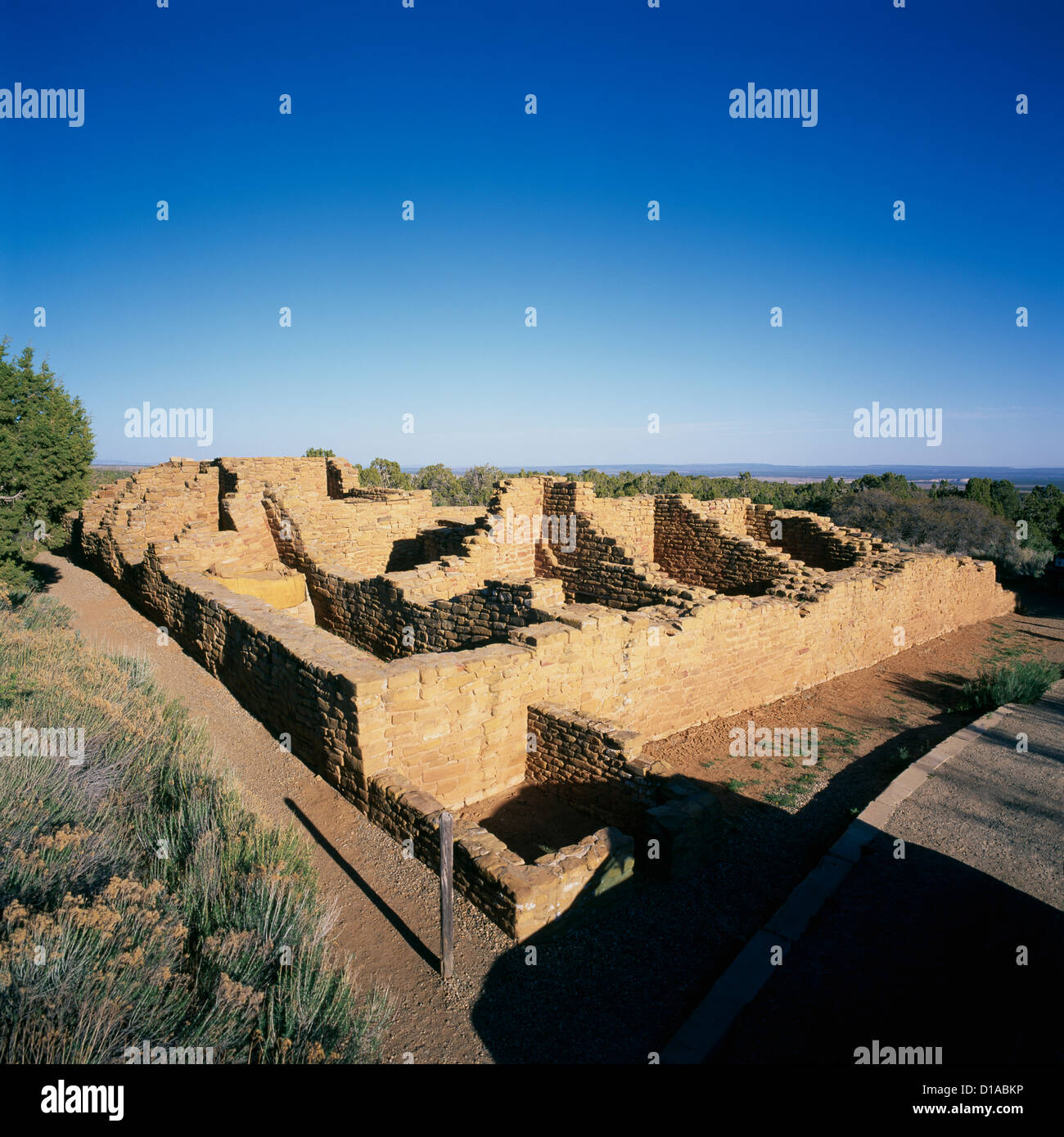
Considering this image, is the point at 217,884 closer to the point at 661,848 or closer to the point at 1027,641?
the point at 661,848

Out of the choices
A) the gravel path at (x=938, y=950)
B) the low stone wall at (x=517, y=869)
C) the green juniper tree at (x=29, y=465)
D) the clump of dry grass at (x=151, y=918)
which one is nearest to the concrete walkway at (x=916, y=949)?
the gravel path at (x=938, y=950)

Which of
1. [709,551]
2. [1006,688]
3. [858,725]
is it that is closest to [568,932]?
[858,725]

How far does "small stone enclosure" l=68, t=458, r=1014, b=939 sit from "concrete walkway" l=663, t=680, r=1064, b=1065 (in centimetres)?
120

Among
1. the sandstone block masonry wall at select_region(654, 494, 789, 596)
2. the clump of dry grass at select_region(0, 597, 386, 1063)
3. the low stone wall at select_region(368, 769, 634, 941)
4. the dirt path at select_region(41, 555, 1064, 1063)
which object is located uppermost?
the sandstone block masonry wall at select_region(654, 494, 789, 596)

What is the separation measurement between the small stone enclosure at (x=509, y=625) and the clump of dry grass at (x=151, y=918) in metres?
1.39

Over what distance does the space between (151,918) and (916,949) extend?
496cm

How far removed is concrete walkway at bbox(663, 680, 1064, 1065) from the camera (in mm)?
3836

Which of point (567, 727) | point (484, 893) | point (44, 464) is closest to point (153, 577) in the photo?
point (44, 464)

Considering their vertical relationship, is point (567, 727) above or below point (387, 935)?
above

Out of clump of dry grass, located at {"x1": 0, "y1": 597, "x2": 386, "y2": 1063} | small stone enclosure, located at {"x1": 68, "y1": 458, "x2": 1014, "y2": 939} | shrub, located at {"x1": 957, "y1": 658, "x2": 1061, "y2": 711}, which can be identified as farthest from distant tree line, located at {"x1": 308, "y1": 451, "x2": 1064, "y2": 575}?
clump of dry grass, located at {"x1": 0, "y1": 597, "x2": 386, "y2": 1063}

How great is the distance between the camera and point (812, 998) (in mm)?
4172

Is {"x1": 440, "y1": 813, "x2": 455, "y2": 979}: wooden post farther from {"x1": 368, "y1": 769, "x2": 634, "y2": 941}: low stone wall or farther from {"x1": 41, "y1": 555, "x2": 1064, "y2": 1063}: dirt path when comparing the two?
{"x1": 368, "y1": 769, "x2": 634, "y2": 941}: low stone wall

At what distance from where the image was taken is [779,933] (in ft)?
15.6
